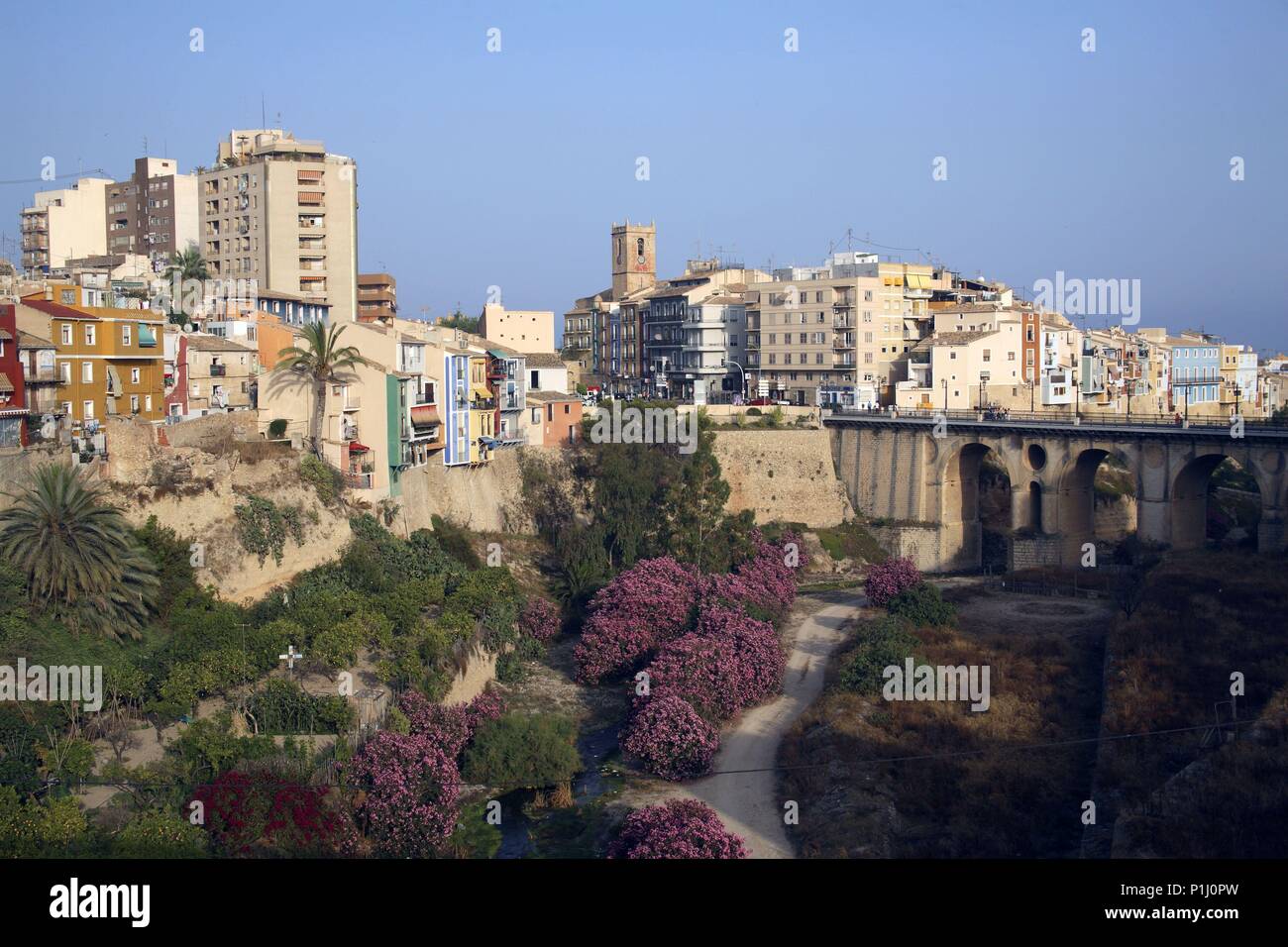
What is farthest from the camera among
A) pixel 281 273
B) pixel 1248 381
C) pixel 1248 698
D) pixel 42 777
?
pixel 1248 381

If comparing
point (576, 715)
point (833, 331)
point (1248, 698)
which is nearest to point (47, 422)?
point (576, 715)

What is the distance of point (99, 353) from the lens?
148ft

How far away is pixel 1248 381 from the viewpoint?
10744cm

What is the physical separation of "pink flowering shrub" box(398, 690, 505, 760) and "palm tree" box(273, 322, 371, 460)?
12.7 m

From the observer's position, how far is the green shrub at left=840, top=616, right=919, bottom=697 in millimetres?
38406

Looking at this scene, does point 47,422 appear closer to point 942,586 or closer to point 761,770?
point 761,770

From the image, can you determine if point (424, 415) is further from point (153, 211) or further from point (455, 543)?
point (153, 211)

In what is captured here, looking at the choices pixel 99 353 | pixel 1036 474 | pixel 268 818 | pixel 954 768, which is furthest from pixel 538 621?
pixel 1036 474

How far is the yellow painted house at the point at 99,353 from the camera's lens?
43594 mm

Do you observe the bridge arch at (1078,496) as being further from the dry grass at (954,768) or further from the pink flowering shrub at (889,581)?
the dry grass at (954,768)

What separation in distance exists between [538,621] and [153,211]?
184ft
